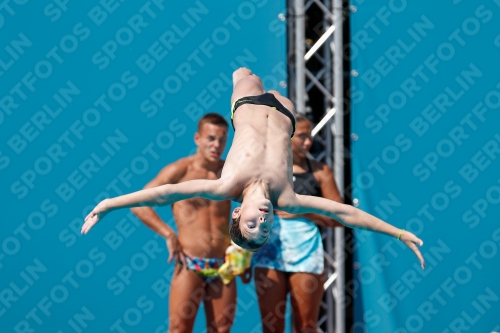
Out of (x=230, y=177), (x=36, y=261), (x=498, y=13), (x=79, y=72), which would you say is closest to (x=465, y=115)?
(x=498, y=13)

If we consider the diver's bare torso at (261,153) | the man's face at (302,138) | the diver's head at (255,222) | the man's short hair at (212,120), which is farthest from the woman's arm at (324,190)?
the diver's head at (255,222)

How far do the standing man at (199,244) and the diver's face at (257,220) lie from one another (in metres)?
1.32

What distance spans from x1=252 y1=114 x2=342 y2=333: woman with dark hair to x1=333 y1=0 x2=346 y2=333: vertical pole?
0.45 meters

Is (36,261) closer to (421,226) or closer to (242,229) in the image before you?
(242,229)

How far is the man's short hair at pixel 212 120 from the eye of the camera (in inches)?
200

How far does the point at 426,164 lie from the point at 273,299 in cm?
165

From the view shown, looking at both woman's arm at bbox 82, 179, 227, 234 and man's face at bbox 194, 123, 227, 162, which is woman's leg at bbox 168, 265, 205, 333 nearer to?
man's face at bbox 194, 123, 227, 162

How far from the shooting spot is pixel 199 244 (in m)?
5.02

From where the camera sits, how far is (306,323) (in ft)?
16.5

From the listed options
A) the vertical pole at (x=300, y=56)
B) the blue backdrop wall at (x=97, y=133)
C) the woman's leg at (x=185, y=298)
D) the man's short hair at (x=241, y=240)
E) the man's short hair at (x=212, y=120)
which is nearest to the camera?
the man's short hair at (x=241, y=240)

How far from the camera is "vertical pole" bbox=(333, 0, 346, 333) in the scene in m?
5.53

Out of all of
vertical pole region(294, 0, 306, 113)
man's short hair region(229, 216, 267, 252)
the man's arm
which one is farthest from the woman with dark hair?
man's short hair region(229, 216, 267, 252)

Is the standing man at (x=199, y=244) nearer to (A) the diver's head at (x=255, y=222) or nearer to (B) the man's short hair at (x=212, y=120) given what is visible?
(B) the man's short hair at (x=212, y=120)

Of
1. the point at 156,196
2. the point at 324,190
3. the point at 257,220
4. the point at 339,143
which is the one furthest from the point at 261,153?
the point at 339,143
